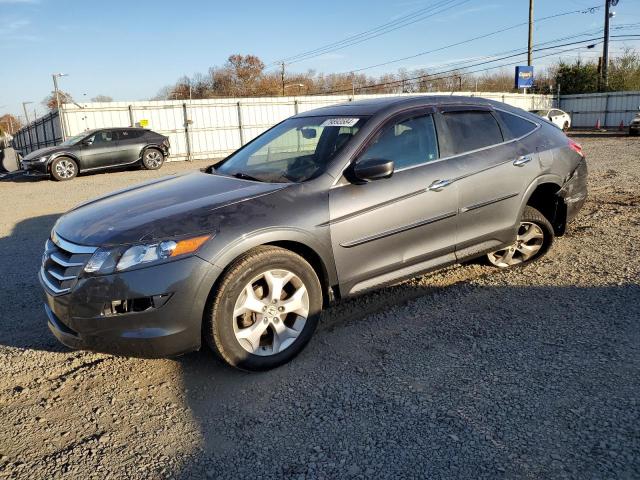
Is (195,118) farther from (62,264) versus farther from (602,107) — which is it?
(602,107)

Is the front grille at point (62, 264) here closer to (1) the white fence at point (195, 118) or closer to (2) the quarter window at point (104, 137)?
(2) the quarter window at point (104, 137)

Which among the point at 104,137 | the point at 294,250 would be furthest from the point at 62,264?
the point at 104,137

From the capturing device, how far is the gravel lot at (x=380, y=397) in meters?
2.44

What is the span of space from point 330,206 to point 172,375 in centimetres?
152

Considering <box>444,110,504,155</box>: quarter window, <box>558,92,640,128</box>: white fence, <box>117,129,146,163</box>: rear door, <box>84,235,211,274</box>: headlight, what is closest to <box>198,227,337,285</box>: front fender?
<box>84,235,211,274</box>: headlight

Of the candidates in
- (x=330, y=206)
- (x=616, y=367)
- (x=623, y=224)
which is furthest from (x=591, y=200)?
(x=330, y=206)

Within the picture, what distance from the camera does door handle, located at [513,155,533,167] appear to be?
442cm

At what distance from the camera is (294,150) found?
420 centimetres

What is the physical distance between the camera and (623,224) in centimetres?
630

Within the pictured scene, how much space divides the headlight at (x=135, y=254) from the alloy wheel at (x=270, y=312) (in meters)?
0.46

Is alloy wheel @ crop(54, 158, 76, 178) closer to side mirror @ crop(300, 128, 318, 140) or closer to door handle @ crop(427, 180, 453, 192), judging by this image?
side mirror @ crop(300, 128, 318, 140)

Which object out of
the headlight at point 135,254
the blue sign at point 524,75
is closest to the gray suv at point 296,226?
the headlight at point 135,254

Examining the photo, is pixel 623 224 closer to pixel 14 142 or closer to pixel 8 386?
pixel 8 386

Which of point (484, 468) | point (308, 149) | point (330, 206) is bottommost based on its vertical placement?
point (484, 468)
